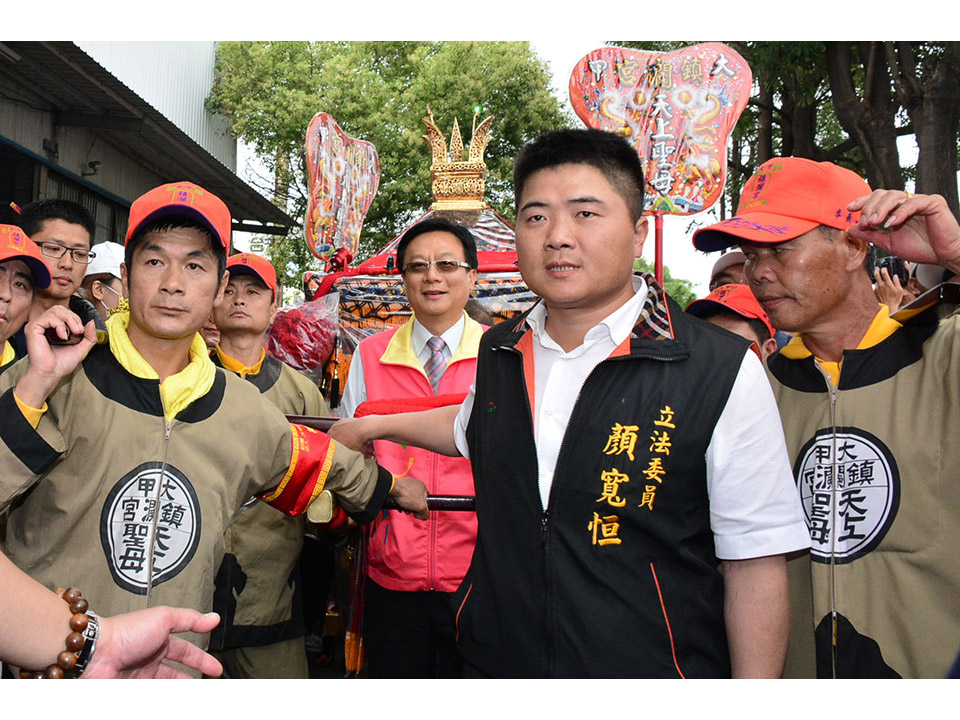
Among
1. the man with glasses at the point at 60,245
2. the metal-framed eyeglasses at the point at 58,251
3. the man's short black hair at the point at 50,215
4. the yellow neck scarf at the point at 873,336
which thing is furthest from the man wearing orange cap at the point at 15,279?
the yellow neck scarf at the point at 873,336

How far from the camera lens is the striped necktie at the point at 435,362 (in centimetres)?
309

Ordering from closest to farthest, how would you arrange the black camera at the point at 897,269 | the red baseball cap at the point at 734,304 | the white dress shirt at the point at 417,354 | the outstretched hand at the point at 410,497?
the outstretched hand at the point at 410,497, the red baseball cap at the point at 734,304, the white dress shirt at the point at 417,354, the black camera at the point at 897,269

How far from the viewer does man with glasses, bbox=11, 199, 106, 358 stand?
3586 mm

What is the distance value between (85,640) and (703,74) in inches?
245

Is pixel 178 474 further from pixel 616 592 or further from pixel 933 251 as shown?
pixel 933 251

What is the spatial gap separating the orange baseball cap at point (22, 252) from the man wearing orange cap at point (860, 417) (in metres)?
2.49

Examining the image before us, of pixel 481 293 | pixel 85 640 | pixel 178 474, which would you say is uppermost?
pixel 481 293

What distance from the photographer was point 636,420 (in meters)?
1.62

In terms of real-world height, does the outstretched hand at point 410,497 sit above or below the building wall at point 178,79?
below

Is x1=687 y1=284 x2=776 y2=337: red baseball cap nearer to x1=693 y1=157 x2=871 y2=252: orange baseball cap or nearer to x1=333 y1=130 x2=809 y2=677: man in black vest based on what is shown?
x1=693 y1=157 x2=871 y2=252: orange baseball cap

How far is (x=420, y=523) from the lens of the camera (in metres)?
2.74

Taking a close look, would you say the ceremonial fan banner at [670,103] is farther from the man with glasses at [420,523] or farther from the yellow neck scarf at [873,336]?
the yellow neck scarf at [873,336]

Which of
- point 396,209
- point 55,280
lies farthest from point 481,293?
point 396,209

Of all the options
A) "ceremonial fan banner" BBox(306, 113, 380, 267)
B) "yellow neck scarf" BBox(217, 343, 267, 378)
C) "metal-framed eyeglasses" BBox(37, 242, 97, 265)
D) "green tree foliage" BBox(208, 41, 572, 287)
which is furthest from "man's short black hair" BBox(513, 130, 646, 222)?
"green tree foliage" BBox(208, 41, 572, 287)
